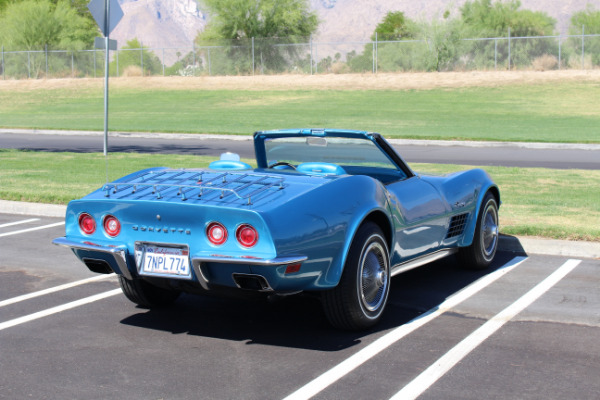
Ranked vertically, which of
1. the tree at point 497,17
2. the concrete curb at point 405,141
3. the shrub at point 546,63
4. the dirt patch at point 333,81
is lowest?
the concrete curb at point 405,141

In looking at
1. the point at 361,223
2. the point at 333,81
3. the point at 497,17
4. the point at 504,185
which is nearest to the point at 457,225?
the point at 361,223

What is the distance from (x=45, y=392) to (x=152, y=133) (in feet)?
74.1

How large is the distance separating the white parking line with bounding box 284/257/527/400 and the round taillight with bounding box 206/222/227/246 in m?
1.02

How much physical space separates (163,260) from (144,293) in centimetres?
100

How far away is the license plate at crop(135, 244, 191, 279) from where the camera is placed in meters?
5.06

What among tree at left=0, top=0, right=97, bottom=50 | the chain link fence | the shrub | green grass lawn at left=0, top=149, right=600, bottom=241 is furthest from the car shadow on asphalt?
A: tree at left=0, top=0, right=97, bottom=50

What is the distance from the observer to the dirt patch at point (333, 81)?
1703 inches

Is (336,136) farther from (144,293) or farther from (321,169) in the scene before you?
(144,293)

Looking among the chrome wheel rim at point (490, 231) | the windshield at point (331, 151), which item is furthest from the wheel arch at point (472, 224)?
the windshield at point (331, 151)

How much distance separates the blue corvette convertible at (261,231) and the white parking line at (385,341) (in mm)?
229

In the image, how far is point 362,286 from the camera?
5.48 meters

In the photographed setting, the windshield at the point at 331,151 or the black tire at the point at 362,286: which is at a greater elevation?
the windshield at the point at 331,151

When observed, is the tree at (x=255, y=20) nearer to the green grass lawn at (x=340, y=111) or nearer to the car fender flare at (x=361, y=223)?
the green grass lawn at (x=340, y=111)

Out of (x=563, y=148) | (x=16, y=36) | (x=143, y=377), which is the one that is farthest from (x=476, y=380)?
(x=16, y=36)
